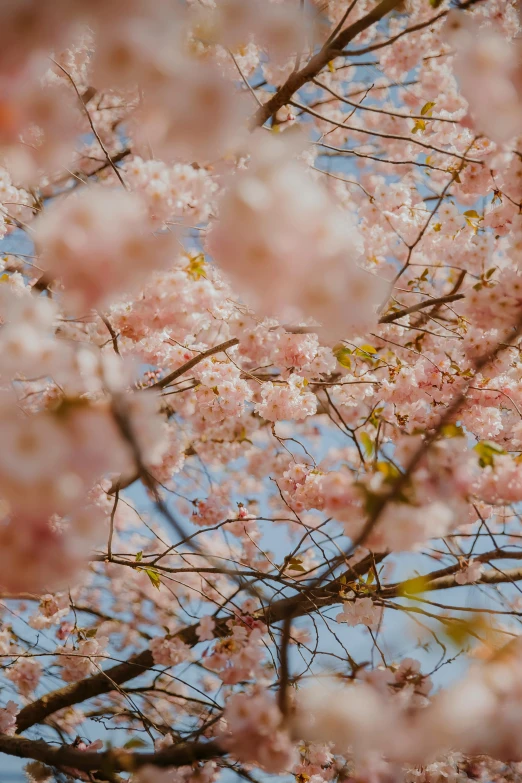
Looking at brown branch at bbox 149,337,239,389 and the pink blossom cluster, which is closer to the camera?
the pink blossom cluster

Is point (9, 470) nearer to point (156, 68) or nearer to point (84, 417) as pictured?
point (84, 417)

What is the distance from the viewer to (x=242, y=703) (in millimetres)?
1593

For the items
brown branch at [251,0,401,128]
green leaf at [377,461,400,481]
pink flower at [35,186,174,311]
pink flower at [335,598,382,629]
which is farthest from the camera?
pink flower at [335,598,382,629]

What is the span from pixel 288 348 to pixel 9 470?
2.14 meters

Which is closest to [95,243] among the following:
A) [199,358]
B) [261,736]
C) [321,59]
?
[261,736]

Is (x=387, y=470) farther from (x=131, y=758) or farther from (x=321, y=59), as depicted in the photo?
(x=321, y=59)

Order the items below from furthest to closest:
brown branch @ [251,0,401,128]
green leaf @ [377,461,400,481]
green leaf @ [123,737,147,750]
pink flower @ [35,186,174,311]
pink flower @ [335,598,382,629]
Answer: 1. pink flower @ [335,598,382,629]
2. brown branch @ [251,0,401,128]
3. green leaf @ [123,737,147,750]
4. green leaf @ [377,461,400,481]
5. pink flower @ [35,186,174,311]

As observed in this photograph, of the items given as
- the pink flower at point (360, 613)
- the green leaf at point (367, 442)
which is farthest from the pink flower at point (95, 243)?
the pink flower at point (360, 613)

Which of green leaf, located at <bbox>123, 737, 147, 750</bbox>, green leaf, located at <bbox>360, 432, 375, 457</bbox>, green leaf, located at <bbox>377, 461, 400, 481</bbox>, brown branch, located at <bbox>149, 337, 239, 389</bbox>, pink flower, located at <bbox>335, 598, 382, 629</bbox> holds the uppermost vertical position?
brown branch, located at <bbox>149, 337, 239, 389</bbox>

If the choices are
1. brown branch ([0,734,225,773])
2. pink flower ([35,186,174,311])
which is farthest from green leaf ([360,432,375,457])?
brown branch ([0,734,225,773])

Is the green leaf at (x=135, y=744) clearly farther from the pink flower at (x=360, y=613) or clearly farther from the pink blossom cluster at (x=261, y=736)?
the pink flower at (x=360, y=613)

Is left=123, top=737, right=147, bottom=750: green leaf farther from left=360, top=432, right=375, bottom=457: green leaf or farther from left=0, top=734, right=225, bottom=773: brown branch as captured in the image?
left=360, top=432, right=375, bottom=457: green leaf

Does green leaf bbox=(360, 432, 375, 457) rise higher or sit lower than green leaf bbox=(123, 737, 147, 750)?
higher

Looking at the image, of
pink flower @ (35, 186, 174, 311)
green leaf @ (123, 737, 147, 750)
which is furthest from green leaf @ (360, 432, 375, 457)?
green leaf @ (123, 737, 147, 750)
